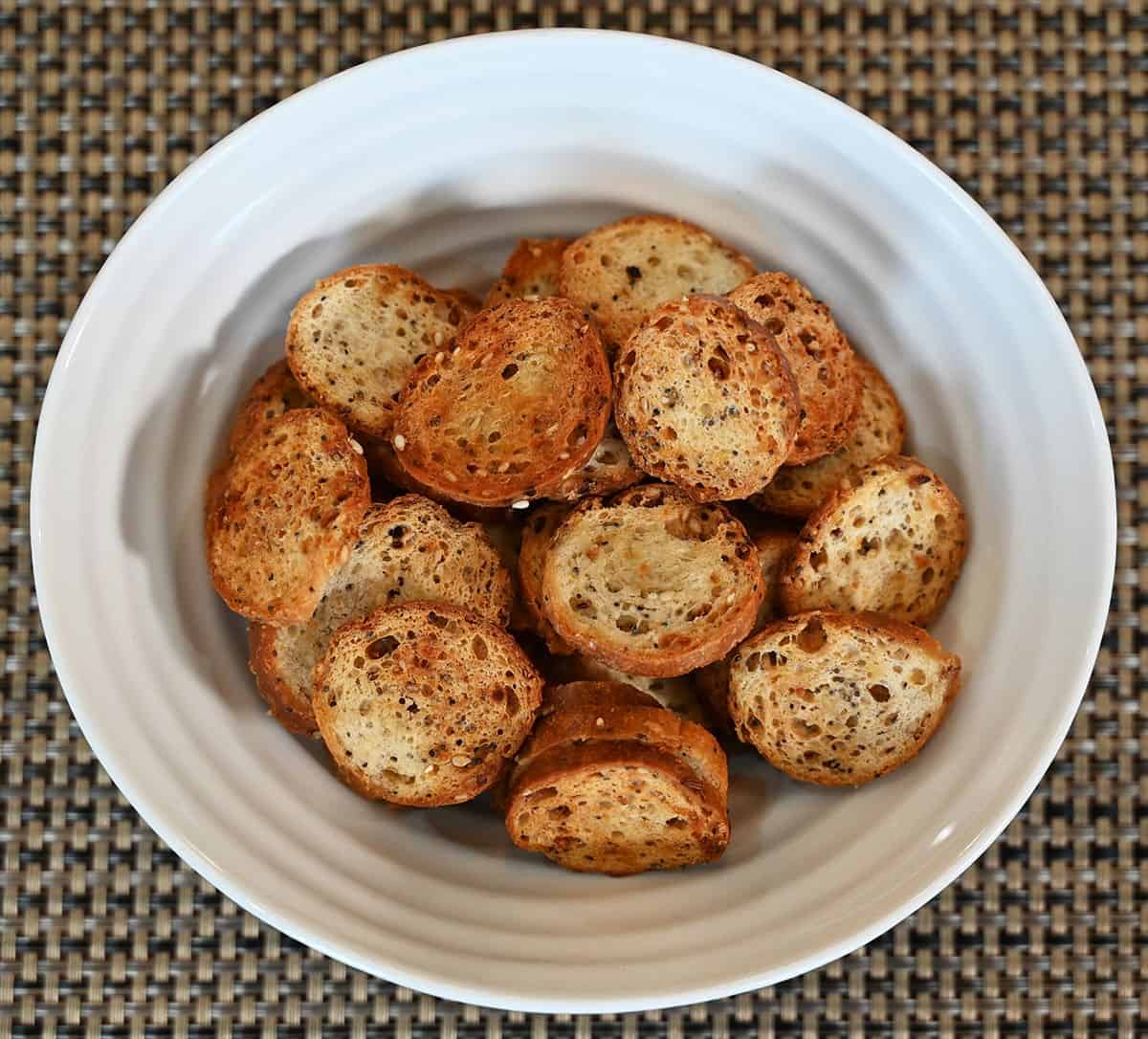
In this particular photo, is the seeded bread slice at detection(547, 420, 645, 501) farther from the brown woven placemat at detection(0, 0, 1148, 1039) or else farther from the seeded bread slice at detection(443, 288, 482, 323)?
the brown woven placemat at detection(0, 0, 1148, 1039)

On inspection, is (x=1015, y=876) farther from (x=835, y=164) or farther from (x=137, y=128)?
(x=137, y=128)

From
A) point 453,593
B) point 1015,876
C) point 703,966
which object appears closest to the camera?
point 703,966

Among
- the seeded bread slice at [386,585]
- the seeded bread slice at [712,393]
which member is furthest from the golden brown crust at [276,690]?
the seeded bread slice at [712,393]

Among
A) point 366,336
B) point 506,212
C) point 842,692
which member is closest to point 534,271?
point 506,212

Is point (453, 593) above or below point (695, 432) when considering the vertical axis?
below

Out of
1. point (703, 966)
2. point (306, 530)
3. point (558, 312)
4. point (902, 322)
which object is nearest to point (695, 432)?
point (558, 312)

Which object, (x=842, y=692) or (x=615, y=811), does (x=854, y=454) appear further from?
(x=615, y=811)
